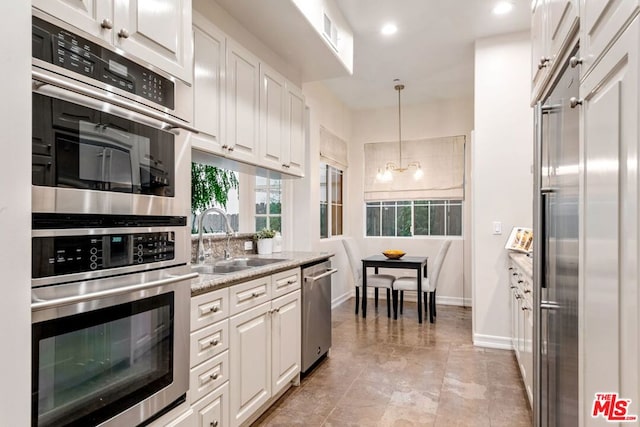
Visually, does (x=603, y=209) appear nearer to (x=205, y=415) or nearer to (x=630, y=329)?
(x=630, y=329)

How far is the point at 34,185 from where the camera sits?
981 mm

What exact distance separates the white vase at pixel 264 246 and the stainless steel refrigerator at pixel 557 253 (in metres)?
2.27

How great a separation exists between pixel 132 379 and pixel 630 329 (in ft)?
4.62

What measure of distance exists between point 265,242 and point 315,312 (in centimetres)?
83

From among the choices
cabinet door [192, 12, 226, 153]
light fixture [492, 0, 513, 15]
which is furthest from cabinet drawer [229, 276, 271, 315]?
light fixture [492, 0, 513, 15]

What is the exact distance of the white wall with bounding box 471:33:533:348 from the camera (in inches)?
Result: 146

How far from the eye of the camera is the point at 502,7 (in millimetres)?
3275

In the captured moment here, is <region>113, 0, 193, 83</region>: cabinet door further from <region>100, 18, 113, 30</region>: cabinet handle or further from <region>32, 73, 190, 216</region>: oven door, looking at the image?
<region>32, 73, 190, 216</region>: oven door

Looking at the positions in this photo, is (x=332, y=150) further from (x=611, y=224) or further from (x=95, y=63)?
(x=611, y=224)

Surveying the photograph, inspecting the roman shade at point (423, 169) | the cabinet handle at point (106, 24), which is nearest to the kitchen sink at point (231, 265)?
the cabinet handle at point (106, 24)

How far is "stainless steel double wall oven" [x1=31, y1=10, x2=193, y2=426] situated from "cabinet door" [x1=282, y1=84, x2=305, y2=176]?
172cm

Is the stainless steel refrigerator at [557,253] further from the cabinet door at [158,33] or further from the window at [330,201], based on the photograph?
the window at [330,201]

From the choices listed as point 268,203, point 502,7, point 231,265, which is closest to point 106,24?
point 231,265

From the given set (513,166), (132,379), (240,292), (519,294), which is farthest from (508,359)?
(132,379)
